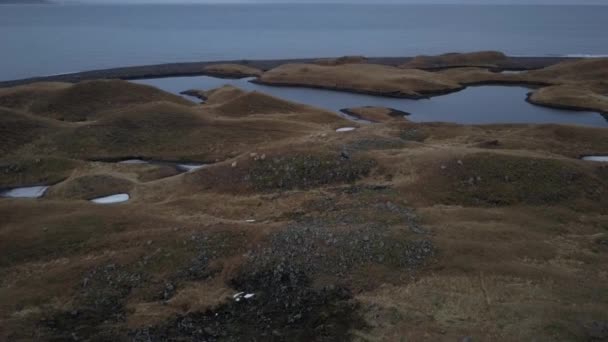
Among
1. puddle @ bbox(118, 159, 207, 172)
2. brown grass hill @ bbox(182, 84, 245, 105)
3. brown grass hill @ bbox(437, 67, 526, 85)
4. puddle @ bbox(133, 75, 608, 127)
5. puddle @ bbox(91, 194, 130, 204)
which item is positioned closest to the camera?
puddle @ bbox(91, 194, 130, 204)

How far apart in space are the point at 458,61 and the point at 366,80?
144 ft

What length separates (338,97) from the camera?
105000mm

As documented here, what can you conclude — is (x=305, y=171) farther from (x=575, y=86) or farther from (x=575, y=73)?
(x=575, y=73)

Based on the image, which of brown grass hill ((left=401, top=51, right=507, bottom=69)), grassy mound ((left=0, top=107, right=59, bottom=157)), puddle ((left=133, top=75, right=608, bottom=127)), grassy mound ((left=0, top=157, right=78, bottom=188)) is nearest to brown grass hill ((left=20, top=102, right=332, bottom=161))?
grassy mound ((left=0, top=107, right=59, bottom=157))

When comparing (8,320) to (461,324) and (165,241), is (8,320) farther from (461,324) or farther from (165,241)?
(461,324)

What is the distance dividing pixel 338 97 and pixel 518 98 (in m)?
32.8

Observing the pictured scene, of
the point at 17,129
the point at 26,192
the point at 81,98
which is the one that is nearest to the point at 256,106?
the point at 81,98

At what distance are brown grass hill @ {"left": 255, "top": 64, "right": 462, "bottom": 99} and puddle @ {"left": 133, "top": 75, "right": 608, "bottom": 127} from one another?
2.52 meters

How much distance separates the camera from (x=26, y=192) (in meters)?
53.1

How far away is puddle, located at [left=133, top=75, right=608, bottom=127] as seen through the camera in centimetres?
8444

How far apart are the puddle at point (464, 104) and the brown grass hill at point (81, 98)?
25571mm

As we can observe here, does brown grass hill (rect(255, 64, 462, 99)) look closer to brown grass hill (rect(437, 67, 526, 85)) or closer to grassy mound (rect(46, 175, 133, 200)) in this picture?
brown grass hill (rect(437, 67, 526, 85))

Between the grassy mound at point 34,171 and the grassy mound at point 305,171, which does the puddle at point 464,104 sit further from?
the grassy mound at point 34,171

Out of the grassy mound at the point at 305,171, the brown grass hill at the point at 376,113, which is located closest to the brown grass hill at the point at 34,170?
the grassy mound at the point at 305,171
